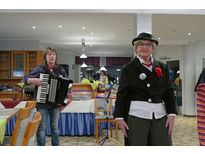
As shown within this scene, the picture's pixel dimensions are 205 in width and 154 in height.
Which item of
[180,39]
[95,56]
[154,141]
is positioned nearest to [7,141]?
[154,141]

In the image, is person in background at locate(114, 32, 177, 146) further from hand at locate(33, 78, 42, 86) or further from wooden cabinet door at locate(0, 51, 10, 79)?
wooden cabinet door at locate(0, 51, 10, 79)

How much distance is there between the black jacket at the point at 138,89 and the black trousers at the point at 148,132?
0.13 metres

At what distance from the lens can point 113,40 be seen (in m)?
7.49

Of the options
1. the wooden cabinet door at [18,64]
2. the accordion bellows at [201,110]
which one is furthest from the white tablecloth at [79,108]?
the wooden cabinet door at [18,64]

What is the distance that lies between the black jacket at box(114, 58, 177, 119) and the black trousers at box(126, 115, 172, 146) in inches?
5.1

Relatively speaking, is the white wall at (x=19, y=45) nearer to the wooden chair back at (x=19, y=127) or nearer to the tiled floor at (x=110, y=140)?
the tiled floor at (x=110, y=140)

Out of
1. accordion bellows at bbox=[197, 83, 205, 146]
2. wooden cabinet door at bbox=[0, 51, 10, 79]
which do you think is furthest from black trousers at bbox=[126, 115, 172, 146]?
wooden cabinet door at bbox=[0, 51, 10, 79]

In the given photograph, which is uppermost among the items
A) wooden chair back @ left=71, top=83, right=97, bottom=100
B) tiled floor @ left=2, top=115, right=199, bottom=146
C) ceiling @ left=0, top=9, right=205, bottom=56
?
ceiling @ left=0, top=9, right=205, bottom=56

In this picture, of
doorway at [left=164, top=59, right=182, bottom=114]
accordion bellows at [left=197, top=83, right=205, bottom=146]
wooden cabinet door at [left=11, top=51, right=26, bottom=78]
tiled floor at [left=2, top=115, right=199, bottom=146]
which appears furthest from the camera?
doorway at [left=164, top=59, right=182, bottom=114]

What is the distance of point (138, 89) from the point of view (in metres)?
1.64

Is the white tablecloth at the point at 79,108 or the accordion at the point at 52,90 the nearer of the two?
the accordion at the point at 52,90

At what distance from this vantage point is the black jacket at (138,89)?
5.35 ft

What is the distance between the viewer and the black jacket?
1632 mm

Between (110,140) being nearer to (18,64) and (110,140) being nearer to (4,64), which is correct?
(18,64)
